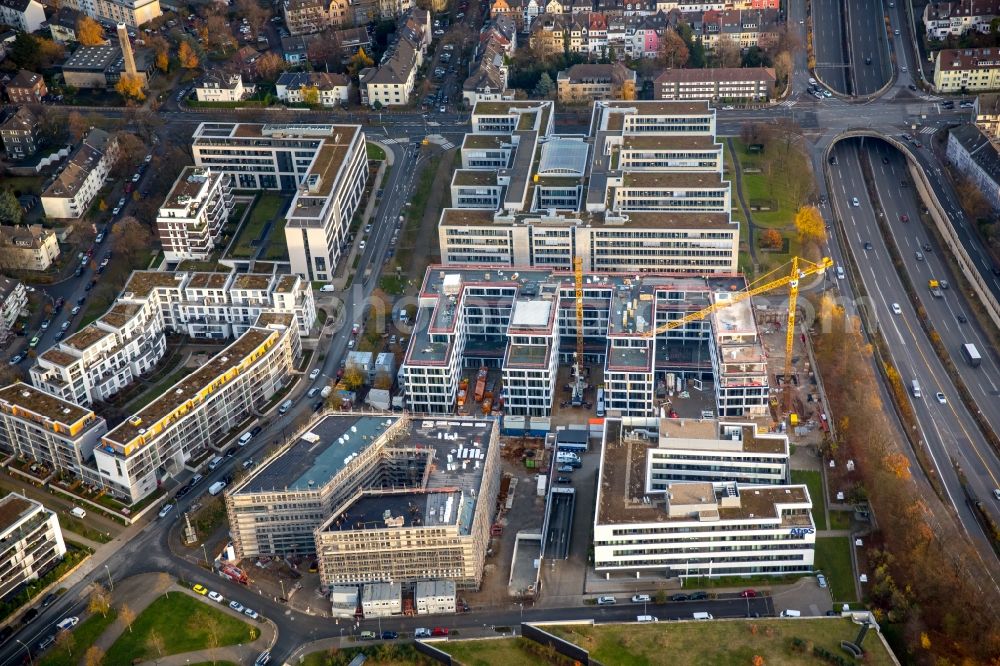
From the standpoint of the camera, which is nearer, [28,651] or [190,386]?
[28,651]

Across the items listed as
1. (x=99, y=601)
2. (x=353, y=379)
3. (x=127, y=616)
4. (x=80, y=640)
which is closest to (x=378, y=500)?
(x=127, y=616)

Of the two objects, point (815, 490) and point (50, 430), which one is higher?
point (50, 430)

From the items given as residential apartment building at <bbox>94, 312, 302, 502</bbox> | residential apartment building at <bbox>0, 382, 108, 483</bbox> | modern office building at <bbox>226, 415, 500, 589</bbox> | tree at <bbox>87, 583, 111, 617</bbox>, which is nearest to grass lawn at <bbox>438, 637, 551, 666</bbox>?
modern office building at <bbox>226, 415, 500, 589</bbox>

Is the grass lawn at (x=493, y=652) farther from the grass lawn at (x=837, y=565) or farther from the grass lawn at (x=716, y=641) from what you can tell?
the grass lawn at (x=837, y=565)

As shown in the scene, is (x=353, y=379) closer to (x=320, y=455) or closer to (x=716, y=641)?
(x=320, y=455)

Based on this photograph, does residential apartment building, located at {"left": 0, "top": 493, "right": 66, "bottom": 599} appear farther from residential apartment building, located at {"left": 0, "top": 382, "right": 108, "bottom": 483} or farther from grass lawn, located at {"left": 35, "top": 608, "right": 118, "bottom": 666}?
residential apartment building, located at {"left": 0, "top": 382, "right": 108, "bottom": 483}

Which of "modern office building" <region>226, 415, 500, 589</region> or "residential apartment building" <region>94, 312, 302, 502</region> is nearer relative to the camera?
"modern office building" <region>226, 415, 500, 589</region>

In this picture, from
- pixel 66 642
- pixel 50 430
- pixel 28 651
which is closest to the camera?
pixel 66 642

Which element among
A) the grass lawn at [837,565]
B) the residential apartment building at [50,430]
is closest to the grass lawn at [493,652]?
the grass lawn at [837,565]
